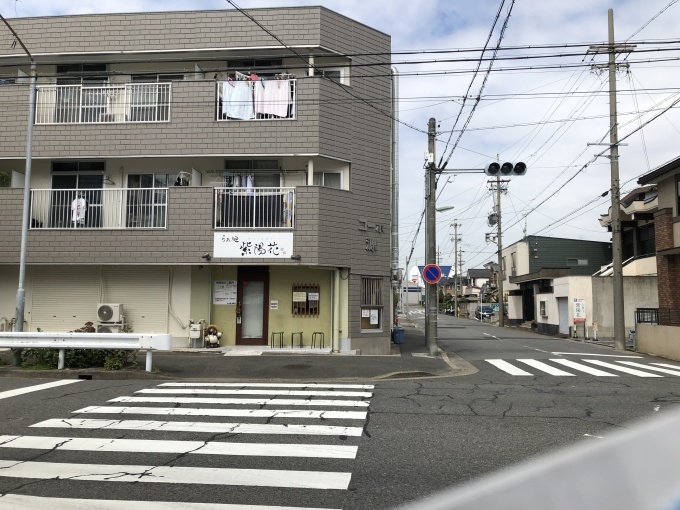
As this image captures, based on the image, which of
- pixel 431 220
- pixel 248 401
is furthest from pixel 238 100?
pixel 248 401

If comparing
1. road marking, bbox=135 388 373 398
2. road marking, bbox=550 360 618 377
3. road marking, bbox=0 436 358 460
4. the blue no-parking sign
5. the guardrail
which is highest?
the blue no-parking sign

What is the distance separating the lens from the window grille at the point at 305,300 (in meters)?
17.0

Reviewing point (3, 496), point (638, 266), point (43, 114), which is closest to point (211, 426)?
point (3, 496)

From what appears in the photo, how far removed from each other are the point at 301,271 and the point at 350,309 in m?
2.03

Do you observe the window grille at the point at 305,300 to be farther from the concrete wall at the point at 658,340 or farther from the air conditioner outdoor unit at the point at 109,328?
the concrete wall at the point at 658,340

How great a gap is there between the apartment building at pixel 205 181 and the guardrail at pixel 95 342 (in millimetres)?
4736

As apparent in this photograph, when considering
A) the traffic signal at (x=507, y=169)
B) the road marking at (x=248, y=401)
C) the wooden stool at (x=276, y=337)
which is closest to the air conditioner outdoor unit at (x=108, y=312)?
the wooden stool at (x=276, y=337)

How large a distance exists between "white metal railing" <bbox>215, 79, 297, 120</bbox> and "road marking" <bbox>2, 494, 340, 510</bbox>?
537 inches

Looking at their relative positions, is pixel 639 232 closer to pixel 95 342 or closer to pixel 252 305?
pixel 252 305

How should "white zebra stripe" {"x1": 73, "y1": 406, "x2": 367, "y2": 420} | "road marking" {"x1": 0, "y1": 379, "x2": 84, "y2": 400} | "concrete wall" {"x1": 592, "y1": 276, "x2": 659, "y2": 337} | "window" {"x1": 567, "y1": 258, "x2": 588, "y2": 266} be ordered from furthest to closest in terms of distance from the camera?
"window" {"x1": 567, "y1": 258, "x2": 588, "y2": 266}
"concrete wall" {"x1": 592, "y1": 276, "x2": 659, "y2": 337}
"road marking" {"x1": 0, "y1": 379, "x2": 84, "y2": 400}
"white zebra stripe" {"x1": 73, "y1": 406, "x2": 367, "y2": 420}

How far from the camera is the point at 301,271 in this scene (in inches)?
675

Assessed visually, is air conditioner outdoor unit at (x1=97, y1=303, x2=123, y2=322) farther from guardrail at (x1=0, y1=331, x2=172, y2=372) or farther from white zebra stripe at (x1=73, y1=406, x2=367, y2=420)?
white zebra stripe at (x1=73, y1=406, x2=367, y2=420)

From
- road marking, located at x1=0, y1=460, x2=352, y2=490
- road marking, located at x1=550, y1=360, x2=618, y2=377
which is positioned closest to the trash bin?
road marking, located at x1=550, y1=360, x2=618, y2=377

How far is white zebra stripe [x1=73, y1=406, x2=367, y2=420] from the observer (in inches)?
303
